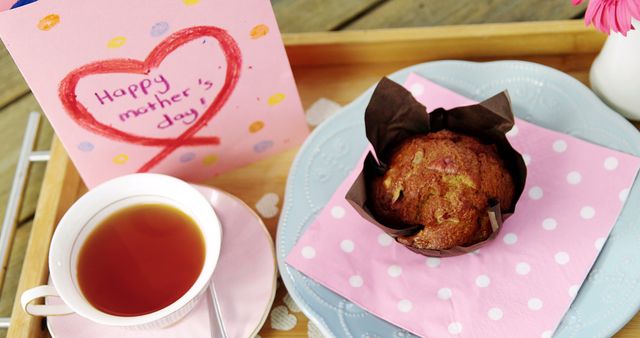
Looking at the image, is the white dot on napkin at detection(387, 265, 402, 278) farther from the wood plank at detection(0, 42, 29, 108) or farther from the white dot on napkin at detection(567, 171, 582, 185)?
the wood plank at detection(0, 42, 29, 108)

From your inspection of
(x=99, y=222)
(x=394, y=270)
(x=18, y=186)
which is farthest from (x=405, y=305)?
(x=18, y=186)

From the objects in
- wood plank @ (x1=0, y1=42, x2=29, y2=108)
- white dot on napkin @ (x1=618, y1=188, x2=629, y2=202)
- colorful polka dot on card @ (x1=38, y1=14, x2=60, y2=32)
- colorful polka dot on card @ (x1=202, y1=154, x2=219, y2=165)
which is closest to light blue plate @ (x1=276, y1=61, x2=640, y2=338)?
white dot on napkin @ (x1=618, y1=188, x2=629, y2=202)

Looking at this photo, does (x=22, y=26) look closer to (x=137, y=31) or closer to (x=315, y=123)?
(x=137, y=31)

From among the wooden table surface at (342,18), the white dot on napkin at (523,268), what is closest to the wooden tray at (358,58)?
the wooden table surface at (342,18)

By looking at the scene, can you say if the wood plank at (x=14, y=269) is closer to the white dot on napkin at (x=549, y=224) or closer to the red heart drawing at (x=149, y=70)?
the red heart drawing at (x=149, y=70)

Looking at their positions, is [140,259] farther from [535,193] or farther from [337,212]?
[535,193]

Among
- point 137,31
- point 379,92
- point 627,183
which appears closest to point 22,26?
point 137,31
